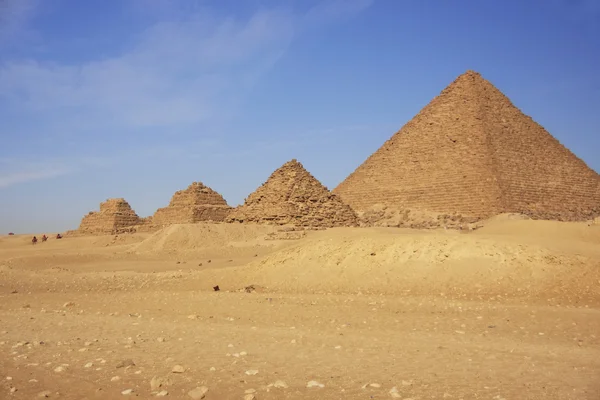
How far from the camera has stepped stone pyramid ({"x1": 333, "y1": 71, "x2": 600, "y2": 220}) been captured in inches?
1839

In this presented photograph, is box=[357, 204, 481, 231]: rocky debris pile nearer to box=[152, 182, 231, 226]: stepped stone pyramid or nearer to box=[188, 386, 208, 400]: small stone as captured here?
box=[152, 182, 231, 226]: stepped stone pyramid

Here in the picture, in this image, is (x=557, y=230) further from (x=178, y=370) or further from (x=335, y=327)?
(x=178, y=370)

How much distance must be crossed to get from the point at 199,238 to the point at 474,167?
103 feet

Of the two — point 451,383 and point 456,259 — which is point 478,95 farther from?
point 451,383

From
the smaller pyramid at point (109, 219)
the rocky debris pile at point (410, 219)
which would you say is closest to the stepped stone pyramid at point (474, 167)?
the rocky debris pile at point (410, 219)

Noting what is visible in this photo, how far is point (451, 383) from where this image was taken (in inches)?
169

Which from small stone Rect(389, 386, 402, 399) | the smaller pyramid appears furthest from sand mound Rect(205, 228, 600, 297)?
the smaller pyramid

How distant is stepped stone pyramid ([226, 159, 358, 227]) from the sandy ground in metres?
18.0

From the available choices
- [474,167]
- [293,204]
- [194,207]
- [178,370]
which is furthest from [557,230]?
[474,167]

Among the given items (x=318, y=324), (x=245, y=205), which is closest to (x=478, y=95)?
(x=245, y=205)

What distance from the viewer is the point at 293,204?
1293 inches

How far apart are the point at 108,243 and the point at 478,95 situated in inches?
1721

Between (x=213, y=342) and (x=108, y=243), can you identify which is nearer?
(x=213, y=342)

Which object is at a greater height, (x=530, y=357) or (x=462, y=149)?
(x=462, y=149)
